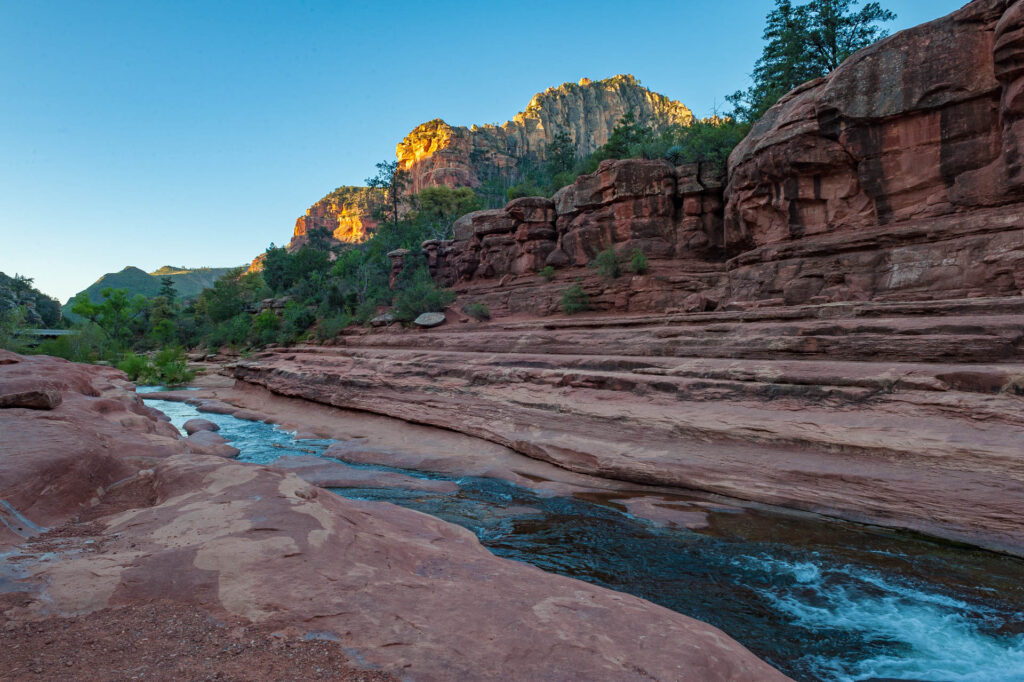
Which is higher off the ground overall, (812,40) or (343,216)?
(343,216)

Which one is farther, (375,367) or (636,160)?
(636,160)

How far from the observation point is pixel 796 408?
663cm

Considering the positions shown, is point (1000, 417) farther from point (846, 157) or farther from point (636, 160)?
point (636, 160)

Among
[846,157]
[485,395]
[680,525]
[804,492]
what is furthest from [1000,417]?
[846,157]

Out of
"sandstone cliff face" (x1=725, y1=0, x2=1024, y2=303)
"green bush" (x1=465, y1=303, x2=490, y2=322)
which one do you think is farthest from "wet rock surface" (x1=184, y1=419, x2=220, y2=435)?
"sandstone cliff face" (x1=725, y1=0, x2=1024, y2=303)

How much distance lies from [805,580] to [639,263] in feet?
55.7

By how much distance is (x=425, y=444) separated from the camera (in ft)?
31.7

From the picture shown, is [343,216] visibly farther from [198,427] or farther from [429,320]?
[198,427]

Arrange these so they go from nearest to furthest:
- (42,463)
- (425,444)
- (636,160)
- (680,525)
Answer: (42,463) < (680,525) < (425,444) < (636,160)

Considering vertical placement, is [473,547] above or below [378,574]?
below

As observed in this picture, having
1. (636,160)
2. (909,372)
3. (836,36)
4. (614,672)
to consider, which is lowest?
(614,672)

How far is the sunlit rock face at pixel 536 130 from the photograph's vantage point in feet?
243

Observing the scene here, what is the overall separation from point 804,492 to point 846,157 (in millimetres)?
13779

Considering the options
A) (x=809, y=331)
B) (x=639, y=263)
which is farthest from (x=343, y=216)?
(x=809, y=331)
